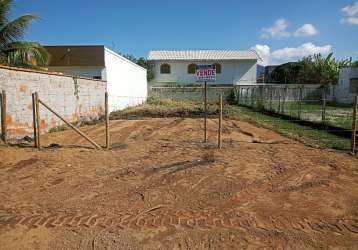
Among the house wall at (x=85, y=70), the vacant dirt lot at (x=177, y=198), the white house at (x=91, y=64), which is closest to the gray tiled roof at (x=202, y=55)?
the white house at (x=91, y=64)

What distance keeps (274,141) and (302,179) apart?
4.37 meters

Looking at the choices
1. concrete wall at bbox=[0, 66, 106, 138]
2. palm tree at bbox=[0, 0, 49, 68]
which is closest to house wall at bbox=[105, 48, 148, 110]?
concrete wall at bbox=[0, 66, 106, 138]

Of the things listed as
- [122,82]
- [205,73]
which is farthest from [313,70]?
[205,73]

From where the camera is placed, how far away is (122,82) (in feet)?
78.3

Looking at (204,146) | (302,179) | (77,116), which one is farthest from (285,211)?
(77,116)

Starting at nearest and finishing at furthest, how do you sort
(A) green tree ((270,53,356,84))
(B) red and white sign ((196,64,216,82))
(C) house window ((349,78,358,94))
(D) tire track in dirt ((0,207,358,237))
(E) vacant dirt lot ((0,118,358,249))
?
(E) vacant dirt lot ((0,118,358,249)) < (D) tire track in dirt ((0,207,358,237)) < (B) red and white sign ((196,64,216,82)) < (C) house window ((349,78,358,94)) < (A) green tree ((270,53,356,84))

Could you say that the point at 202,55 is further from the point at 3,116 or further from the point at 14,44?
the point at 3,116

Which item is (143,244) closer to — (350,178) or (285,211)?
(285,211)

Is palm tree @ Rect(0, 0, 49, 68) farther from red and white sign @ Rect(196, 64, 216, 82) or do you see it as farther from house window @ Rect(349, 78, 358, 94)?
house window @ Rect(349, 78, 358, 94)

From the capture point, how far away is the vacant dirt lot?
3866mm

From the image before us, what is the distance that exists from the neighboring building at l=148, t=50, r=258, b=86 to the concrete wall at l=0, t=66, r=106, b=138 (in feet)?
76.1

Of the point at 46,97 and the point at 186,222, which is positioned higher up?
the point at 46,97

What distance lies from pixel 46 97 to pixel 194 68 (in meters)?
29.9

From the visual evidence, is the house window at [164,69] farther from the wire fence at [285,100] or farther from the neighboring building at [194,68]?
the wire fence at [285,100]
